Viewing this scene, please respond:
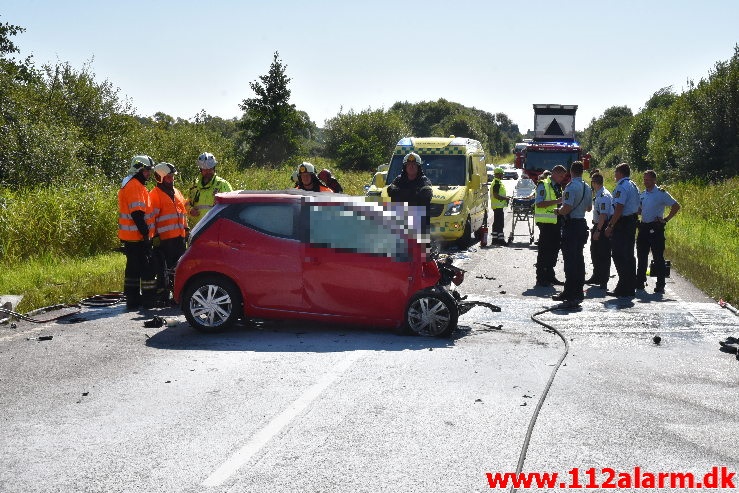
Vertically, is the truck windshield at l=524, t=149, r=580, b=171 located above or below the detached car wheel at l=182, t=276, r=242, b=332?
above

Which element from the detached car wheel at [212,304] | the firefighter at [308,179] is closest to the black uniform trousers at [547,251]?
the firefighter at [308,179]

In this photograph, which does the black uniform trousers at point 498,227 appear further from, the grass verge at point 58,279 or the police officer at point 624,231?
the grass verge at point 58,279

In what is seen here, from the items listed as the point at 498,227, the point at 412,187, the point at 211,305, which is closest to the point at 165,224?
the point at 211,305

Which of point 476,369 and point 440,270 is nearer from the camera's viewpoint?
point 476,369

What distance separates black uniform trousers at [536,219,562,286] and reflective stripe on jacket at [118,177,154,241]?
6.30 meters

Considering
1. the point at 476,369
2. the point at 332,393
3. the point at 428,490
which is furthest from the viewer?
the point at 476,369

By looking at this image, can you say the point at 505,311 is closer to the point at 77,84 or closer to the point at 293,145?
the point at 77,84

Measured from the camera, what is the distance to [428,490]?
16.1ft

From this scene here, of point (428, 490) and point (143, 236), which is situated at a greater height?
point (143, 236)

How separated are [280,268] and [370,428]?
3.77 m

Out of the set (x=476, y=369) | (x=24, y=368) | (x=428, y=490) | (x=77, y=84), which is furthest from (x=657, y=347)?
(x=77, y=84)

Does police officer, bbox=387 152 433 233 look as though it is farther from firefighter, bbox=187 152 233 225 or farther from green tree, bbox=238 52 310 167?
green tree, bbox=238 52 310 167

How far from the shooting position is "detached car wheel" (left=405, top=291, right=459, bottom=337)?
372 inches

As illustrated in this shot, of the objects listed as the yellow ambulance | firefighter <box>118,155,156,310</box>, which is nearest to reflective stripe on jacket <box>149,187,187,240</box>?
firefighter <box>118,155,156,310</box>
